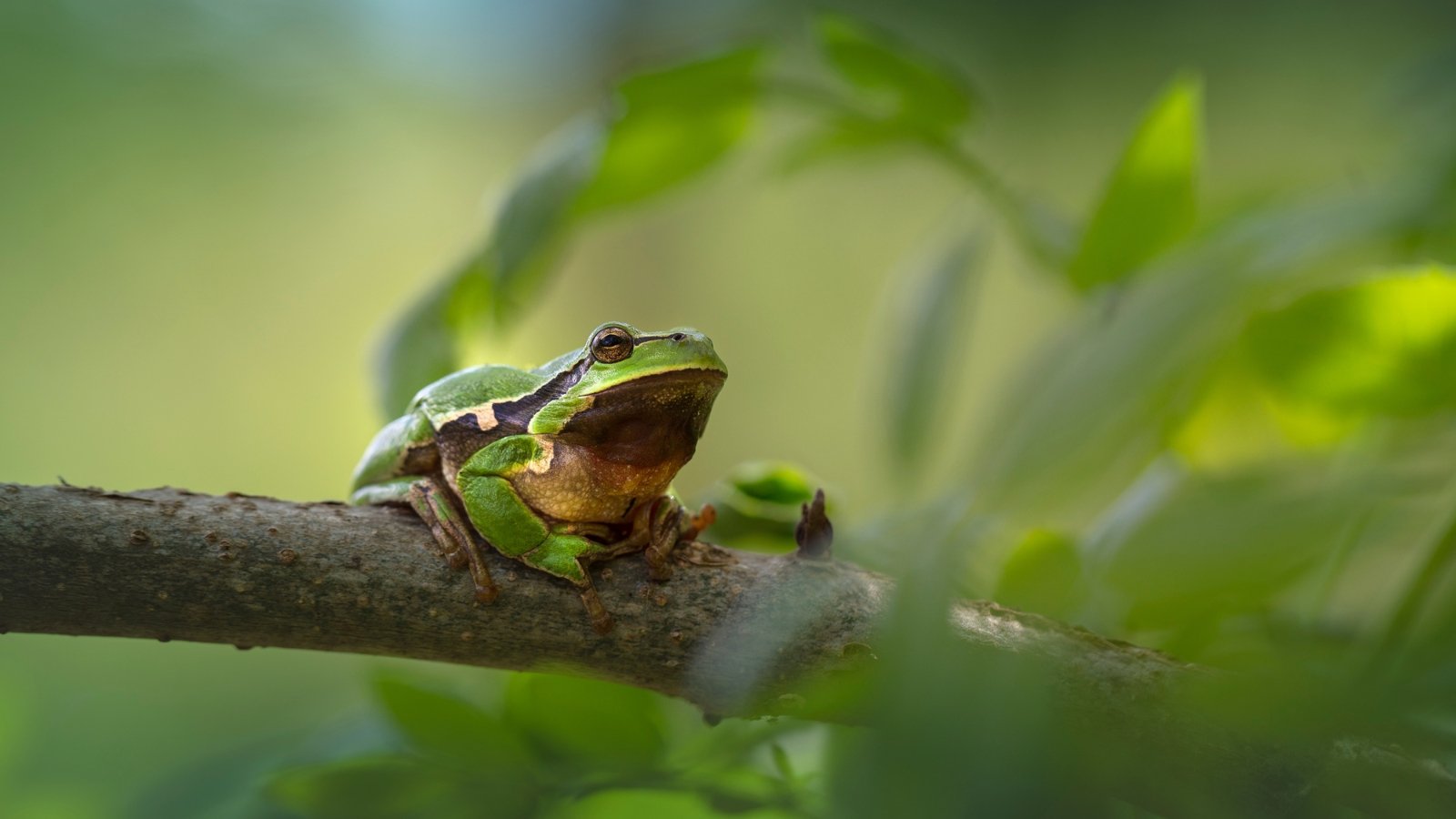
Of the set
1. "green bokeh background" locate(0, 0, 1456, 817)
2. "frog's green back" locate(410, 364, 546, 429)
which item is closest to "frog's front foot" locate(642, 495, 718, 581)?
"frog's green back" locate(410, 364, 546, 429)

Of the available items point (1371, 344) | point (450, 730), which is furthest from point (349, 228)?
point (1371, 344)

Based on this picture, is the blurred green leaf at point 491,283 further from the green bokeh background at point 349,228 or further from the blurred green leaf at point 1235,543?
the green bokeh background at point 349,228

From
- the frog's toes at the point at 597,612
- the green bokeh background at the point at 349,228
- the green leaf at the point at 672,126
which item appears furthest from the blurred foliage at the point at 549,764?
the green bokeh background at the point at 349,228

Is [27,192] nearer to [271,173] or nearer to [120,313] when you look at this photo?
[120,313]

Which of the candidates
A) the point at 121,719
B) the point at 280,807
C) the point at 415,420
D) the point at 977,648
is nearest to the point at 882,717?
the point at 977,648

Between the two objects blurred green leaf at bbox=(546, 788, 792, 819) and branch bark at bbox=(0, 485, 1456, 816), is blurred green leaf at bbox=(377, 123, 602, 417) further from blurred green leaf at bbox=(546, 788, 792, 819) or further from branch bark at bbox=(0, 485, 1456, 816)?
blurred green leaf at bbox=(546, 788, 792, 819)

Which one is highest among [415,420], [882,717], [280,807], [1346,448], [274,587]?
[1346,448]
